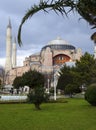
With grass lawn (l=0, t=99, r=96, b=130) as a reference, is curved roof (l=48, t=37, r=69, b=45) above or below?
above

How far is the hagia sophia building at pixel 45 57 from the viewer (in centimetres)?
12962

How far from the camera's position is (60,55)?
140750mm

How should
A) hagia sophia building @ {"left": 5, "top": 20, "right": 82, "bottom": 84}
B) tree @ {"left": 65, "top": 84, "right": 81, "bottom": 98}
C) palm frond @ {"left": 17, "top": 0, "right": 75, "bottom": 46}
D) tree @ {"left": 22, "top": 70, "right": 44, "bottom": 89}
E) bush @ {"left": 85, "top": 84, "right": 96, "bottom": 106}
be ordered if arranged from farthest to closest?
hagia sophia building @ {"left": 5, "top": 20, "right": 82, "bottom": 84} < tree @ {"left": 22, "top": 70, "right": 44, "bottom": 89} < tree @ {"left": 65, "top": 84, "right": 81, "bottom": 98} < bush @ {"left": 85, "top": 84, "right": 96, "bottom": 106} < palm frond @ {"left": 17, "top": 0, "right": 75, "bottom": 46}

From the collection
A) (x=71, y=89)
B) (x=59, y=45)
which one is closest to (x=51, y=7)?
(x=71, y=89)

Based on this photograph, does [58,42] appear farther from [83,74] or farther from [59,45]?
[83,74]

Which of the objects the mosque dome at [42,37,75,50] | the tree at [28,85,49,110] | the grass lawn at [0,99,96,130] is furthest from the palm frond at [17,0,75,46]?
the mosque dome at [42,37,75,50]

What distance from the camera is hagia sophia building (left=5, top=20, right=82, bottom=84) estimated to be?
12962 cm

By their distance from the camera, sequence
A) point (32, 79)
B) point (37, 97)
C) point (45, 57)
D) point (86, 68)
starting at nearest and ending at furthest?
point (37, 97) < point (86, 68) < point (32, 79) < point (45, 57)

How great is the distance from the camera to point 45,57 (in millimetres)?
134500

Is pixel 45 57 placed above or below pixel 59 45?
below

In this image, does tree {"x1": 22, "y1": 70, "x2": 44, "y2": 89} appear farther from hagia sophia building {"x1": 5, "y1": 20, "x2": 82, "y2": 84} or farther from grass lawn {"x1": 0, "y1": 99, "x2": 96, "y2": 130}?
hagia sophia building {"x1": 5, "y1": 20, "x2": 82, "y2": 84}

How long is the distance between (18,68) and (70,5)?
12676cm

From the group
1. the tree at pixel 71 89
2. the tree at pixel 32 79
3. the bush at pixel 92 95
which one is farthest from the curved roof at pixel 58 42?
the bush at pixel 92 95

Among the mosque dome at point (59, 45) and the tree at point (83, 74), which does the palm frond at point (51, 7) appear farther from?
the mosque dome at point (59, 45)
